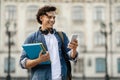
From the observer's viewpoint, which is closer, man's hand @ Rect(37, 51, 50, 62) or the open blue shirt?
man's hand @ Rect(37, 51, 50, 62)

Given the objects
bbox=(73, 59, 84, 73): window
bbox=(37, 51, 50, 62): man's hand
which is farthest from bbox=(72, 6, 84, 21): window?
bbox=(37, 51, 50, 62): man's hand

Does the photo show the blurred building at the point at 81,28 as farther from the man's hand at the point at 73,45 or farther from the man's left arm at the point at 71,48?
the man's hand at the point at 73,45

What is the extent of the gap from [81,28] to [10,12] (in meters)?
6.54

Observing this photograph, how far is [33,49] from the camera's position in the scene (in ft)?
16.7

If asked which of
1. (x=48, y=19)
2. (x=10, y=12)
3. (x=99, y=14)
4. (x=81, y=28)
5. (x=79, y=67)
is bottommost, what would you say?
(x=79, y=67)

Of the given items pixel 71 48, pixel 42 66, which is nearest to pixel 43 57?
pixel 42 66

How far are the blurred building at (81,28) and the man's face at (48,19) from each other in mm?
39365

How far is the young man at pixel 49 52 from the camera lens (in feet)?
16.9

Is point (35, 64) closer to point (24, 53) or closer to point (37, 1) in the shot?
point (24, 53)

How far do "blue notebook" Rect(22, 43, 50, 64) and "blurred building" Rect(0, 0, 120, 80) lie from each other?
39.5 meters

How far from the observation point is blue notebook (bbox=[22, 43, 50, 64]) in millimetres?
5055

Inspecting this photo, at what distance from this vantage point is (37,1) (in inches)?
1848

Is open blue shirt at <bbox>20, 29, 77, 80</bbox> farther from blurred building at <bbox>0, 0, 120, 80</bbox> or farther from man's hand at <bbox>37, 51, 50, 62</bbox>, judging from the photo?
blurred building at <bbox>0, 0, 120, 80</bbox>

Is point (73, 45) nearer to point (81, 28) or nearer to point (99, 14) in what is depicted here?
point (81, 28)
